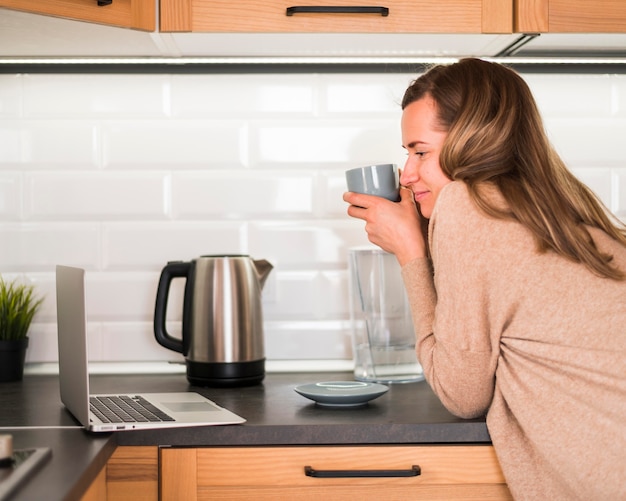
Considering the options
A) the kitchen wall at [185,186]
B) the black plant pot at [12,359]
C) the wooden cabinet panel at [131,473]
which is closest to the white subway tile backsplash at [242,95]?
the kitchen wall at [185,186]

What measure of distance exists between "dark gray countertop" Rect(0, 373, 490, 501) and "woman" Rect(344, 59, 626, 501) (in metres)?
0.07

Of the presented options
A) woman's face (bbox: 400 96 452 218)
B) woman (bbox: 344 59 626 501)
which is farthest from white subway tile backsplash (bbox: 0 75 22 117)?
woman (bbox: 344 59 626 501)

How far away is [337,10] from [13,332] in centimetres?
94

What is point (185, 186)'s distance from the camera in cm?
194

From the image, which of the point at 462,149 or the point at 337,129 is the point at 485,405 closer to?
the point at 462,149

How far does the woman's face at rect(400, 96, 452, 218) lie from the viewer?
57.2 inches

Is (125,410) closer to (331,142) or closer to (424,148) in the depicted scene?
(424,148)

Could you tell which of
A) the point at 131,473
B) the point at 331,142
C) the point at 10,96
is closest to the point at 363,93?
the point at 331,142

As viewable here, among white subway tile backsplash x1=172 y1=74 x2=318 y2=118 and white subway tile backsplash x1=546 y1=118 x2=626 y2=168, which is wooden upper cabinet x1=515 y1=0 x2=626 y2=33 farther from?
white subway tile backsplash x1=172 y1=74 x2=318 y2=118

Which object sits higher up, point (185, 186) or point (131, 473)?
point (185, 186)

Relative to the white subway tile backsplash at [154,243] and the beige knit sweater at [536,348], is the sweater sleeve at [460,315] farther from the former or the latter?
the white subway tile backsplash at [154,243]

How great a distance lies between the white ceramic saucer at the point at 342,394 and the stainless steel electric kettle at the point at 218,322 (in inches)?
8.2

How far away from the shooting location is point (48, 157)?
194cm

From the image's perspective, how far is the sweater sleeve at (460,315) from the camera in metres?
1.28
